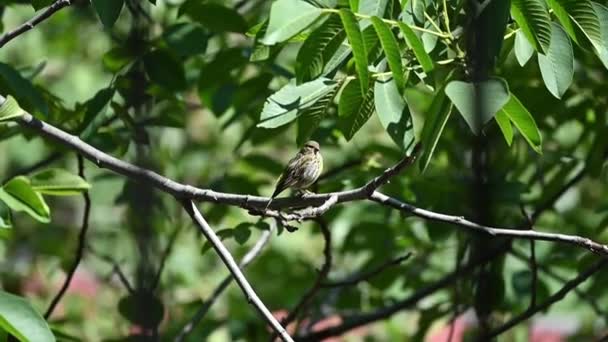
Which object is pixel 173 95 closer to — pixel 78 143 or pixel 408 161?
pixel 78 143

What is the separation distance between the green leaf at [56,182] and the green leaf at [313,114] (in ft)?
1.52

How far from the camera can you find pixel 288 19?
6.03 ft

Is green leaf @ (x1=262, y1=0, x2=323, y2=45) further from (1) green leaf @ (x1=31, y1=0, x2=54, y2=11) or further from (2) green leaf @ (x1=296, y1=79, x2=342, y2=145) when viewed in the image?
(1) green leaf @ (x1=31, y1=0, x2=54, y2=11)

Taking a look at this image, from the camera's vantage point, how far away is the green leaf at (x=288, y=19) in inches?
70.9

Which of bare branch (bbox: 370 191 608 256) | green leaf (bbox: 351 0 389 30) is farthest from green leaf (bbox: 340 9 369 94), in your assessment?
bare branch (bbox: 370 191 608 256)

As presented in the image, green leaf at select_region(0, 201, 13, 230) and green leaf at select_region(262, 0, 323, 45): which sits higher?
green leaf at select_region(262, 0, 323, 45)

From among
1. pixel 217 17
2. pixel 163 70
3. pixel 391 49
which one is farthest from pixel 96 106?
pixel 391 49

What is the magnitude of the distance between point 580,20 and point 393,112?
40cm

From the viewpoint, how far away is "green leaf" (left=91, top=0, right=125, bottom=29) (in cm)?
206

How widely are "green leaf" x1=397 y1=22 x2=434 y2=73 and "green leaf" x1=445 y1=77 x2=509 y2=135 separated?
152mm

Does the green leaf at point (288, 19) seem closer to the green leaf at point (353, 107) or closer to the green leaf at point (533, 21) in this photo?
the green leaf at point (353, 107)

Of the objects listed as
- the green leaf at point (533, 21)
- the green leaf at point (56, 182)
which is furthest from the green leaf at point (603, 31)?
the green leaf at point (56, 182)

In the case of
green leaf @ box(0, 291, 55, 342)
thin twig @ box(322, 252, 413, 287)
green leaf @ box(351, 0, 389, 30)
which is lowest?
thin twig @ box(322, 252, 413, 287)

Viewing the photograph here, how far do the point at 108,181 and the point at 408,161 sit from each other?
217 centimetres
